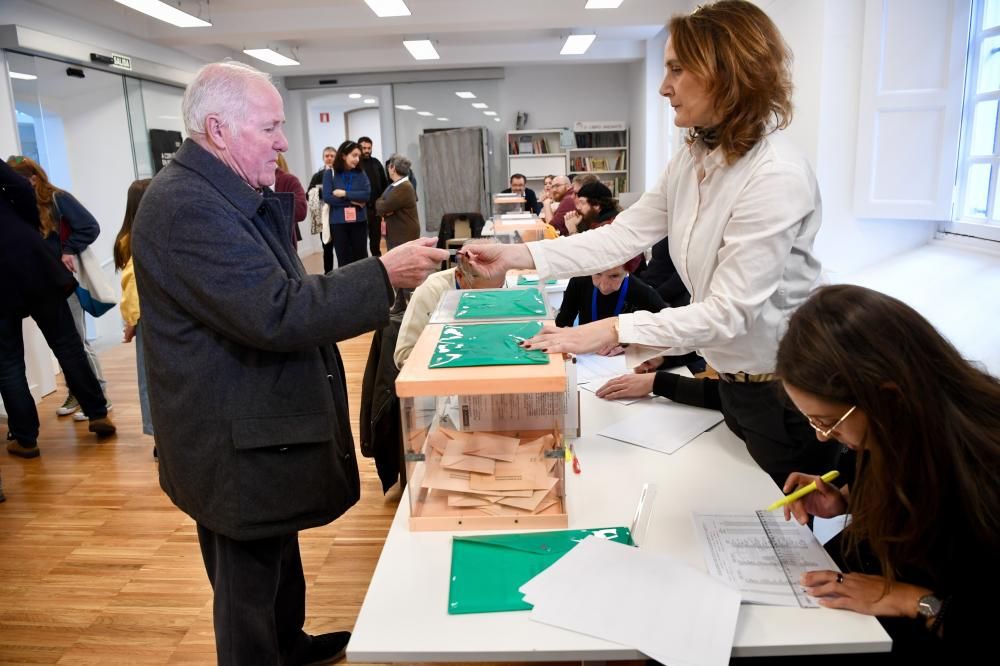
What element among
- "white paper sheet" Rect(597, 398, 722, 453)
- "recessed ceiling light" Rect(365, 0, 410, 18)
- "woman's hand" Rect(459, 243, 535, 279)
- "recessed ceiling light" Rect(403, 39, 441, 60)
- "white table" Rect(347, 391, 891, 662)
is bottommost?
"white table" Rect(347, 391, 891, 662)

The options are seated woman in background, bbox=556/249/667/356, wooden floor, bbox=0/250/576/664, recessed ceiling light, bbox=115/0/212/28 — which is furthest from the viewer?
Answer: recessed ceiling light, bbox=115/0/212/28

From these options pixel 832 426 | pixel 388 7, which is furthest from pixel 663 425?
pixel 388 7

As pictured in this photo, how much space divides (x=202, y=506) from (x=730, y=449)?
3.97 feet

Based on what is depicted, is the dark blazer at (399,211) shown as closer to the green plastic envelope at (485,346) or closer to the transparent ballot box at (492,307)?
the transparent ballot box at (492,307)

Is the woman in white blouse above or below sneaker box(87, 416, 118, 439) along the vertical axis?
above

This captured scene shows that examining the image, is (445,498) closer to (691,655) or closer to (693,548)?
(693,548)

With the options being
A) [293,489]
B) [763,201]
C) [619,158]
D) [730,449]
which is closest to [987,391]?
[763,201]

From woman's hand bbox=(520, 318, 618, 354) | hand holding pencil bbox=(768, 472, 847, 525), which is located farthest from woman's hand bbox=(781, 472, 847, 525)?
woman's hand bbox=(520, 318, 618, 354)

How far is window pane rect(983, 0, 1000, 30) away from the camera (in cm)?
339

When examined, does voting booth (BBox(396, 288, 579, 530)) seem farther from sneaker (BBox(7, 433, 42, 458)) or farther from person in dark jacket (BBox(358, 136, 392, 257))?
person in dark jacket (BBox(358, 136, 392, 257))

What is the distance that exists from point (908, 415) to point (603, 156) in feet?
37.7

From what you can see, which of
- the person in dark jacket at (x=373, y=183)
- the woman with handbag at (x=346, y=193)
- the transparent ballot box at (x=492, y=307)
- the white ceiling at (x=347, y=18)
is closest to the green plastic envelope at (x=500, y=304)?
the transparent ballot box at (x=492, y=307)

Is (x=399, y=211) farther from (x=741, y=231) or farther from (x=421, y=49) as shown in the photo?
(x=741, y=231)

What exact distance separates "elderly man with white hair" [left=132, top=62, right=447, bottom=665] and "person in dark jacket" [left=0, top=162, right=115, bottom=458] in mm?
2720
